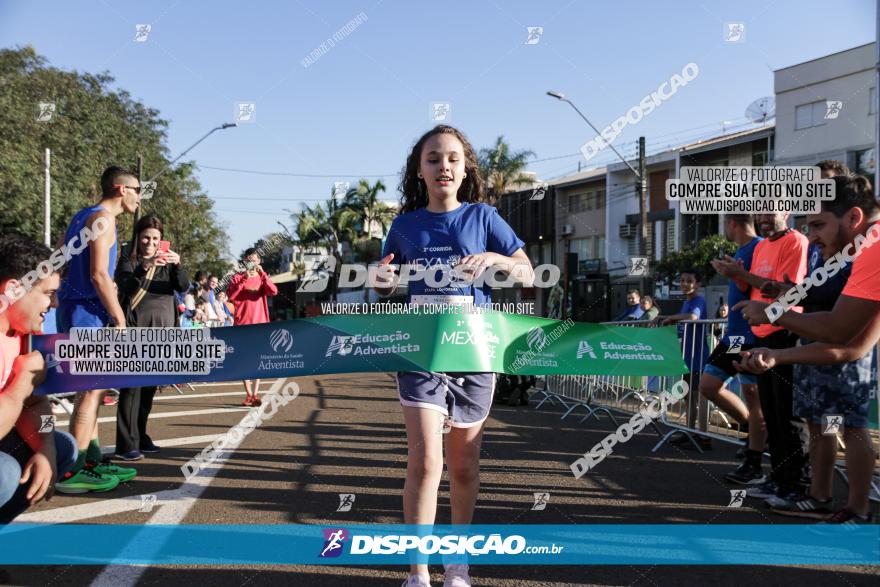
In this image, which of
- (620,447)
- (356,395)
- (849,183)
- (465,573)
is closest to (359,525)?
(465,573)

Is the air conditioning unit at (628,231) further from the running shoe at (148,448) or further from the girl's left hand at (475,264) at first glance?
the girl's left hand at (475,264)

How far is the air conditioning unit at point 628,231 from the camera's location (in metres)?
42.3

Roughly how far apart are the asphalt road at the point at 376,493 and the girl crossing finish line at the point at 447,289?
515mm

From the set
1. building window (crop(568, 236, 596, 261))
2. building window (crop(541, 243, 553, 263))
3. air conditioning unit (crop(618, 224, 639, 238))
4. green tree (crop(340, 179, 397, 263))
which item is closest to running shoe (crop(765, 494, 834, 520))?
air conditioning unit (crop(618, 224, 639, 238))

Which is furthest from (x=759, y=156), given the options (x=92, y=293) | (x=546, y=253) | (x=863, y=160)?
(x=92, y=293)

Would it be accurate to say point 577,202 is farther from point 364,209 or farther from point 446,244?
point 446,244

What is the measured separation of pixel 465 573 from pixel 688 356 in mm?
6083

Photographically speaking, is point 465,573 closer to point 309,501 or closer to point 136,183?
point 309,501

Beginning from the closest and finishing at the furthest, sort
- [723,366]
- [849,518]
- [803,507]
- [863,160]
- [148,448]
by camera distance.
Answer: [849,518], [803,507], [723,366], [148,448], [863,160]

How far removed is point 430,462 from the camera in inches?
115

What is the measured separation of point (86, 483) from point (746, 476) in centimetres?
512

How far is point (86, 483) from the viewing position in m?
4.82

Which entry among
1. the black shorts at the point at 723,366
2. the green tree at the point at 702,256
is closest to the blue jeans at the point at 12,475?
the black shorts at the point at 723,366

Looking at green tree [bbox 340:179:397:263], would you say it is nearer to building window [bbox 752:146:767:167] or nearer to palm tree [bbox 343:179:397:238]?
palm tree [bbox 343:179:397:238]
